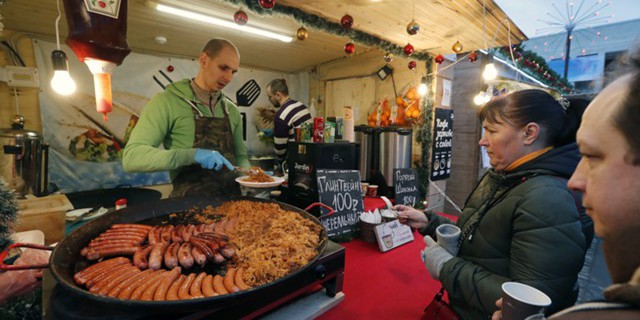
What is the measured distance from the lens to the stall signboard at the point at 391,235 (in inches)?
86.7

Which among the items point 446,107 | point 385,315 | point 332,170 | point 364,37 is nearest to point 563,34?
point 446,107

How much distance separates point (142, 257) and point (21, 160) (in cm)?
262

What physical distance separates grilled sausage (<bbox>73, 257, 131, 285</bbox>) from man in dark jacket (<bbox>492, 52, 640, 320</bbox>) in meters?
1.66

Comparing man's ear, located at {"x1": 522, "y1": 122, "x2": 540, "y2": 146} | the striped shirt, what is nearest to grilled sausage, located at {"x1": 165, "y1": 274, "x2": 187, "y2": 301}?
man's ear, located at {"x1": 522, "y1": 122, "x2": 540, "y2": 146}

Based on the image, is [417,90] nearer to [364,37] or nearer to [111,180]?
[364,37]

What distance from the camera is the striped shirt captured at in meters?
4.45

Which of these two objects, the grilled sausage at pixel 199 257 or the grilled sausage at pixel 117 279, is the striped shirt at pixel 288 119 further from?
the grilled sausage at pixel 117 279

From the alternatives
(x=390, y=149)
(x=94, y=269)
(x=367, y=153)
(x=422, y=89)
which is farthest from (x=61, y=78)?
(x=422, y=89)

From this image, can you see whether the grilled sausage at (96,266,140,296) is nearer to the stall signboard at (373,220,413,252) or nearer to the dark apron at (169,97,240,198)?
the dark apron at (169,97,240,198)

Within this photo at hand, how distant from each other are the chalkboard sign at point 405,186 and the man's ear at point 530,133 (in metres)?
1.60

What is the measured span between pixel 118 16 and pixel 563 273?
2196mm

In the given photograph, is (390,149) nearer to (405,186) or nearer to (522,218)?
(405,186)

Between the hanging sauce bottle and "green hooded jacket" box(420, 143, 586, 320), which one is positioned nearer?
"green hooded jacket" box(420, 143, 586, 320)

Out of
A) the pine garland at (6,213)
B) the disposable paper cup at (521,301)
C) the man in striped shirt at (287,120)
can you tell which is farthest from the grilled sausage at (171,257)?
the man in striped shirt at (287,120)
